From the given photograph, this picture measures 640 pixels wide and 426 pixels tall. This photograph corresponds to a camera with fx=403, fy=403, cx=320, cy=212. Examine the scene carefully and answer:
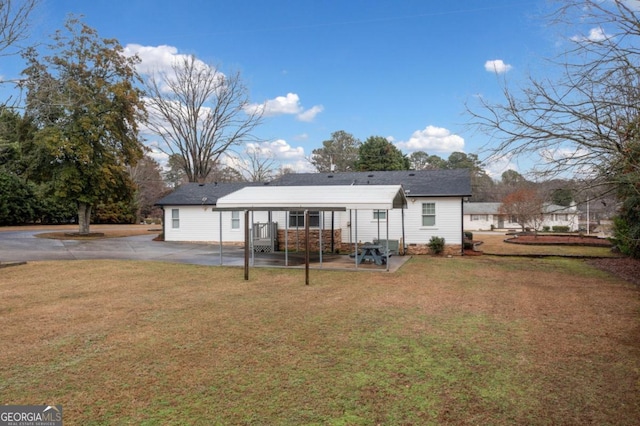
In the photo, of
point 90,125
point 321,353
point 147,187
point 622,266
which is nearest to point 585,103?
point 321,353

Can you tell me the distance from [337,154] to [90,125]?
3356 centimetres

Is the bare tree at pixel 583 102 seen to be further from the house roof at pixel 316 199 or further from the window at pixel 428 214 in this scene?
the window at pixel 428 214

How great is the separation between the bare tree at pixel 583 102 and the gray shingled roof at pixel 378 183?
8298 mm

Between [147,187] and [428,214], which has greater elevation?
[147,187]

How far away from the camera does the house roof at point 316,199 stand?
11852 millimetres

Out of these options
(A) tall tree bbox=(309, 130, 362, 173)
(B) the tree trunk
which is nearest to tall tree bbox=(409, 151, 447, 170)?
(A) tall tree bbox=(309, 130, 362, 173)

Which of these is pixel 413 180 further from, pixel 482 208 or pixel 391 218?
pixel 482 208

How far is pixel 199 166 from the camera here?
112ft

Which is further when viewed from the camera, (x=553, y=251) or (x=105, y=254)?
(x=553, y=251)

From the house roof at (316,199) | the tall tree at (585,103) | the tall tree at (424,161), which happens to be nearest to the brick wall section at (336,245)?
the house roof at (316,199)

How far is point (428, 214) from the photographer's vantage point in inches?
678

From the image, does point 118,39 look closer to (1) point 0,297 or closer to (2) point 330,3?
(2) point 330,3

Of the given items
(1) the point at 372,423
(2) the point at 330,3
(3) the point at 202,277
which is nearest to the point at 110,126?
(2) the point at 330,3

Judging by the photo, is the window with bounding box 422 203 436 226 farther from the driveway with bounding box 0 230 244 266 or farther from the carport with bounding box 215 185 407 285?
the driveway with bounding box 0 230 244 266
